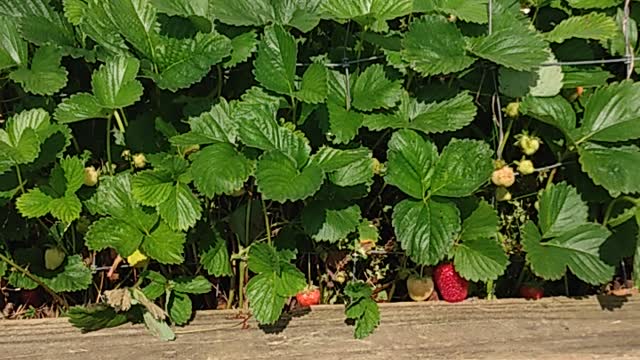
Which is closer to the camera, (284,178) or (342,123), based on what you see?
(284,178)

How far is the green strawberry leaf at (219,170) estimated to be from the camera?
1.33 metres

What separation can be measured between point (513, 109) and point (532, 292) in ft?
1.08

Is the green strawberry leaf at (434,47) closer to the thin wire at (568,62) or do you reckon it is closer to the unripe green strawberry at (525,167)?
the thin wire at (568,62)

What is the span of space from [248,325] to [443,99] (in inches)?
19.8

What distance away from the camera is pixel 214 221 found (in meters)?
1.50

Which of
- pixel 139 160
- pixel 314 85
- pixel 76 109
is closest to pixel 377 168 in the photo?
pixel 314 85

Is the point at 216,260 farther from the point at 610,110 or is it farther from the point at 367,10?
the point at 610,110

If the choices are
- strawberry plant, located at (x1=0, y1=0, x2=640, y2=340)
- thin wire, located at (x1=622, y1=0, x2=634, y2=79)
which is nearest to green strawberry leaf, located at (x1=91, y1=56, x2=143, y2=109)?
strawberry plant, located at (x1=0, y1=0, x2=640, y2=340)

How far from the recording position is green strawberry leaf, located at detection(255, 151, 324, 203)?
4.23ft

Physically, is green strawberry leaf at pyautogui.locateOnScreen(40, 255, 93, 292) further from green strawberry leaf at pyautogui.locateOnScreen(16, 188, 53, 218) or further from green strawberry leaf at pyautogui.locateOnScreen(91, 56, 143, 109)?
green strawberry leaf at pyautogui.locateOnScreen(91, 56, 143, 109)

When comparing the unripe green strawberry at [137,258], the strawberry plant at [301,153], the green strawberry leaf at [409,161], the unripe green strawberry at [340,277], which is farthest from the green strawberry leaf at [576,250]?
the unripe green strawberry at [137,258]

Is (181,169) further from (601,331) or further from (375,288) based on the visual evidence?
(601,331)

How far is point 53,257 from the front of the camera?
4.85ft

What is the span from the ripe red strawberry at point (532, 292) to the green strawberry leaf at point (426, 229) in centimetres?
27
